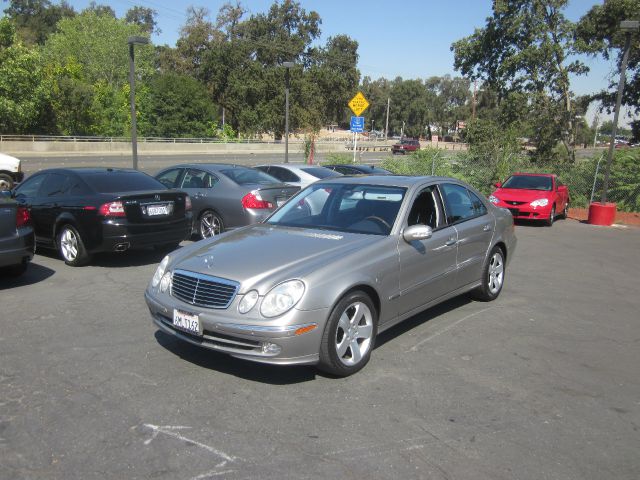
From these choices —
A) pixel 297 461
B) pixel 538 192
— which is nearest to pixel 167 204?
pixel 297 461

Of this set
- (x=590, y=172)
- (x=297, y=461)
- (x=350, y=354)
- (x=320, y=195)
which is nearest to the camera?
(x=297, y=461)

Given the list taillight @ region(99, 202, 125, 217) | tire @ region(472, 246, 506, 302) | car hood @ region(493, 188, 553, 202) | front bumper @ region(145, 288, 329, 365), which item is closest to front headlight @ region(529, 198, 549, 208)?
car hood @ region(493, 188, 553, 202)

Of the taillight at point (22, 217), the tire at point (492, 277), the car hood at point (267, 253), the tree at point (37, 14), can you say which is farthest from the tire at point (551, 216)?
the tree at point (37, 14)

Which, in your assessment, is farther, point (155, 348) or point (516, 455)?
point (155, 348)

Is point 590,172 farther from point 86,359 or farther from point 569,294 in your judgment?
point 86,359

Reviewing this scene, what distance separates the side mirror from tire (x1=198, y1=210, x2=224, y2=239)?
18.1 ft

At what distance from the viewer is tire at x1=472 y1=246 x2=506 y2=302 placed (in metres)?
6.80

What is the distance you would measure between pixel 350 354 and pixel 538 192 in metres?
12.6

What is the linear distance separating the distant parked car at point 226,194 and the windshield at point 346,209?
3.76m

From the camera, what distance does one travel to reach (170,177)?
36.2 feet

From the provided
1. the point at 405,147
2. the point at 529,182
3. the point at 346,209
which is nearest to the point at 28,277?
the point at 346,209

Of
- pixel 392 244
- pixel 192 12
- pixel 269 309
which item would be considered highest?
pixel 192 12

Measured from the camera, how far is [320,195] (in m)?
5.90

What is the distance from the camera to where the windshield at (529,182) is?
16047mm
